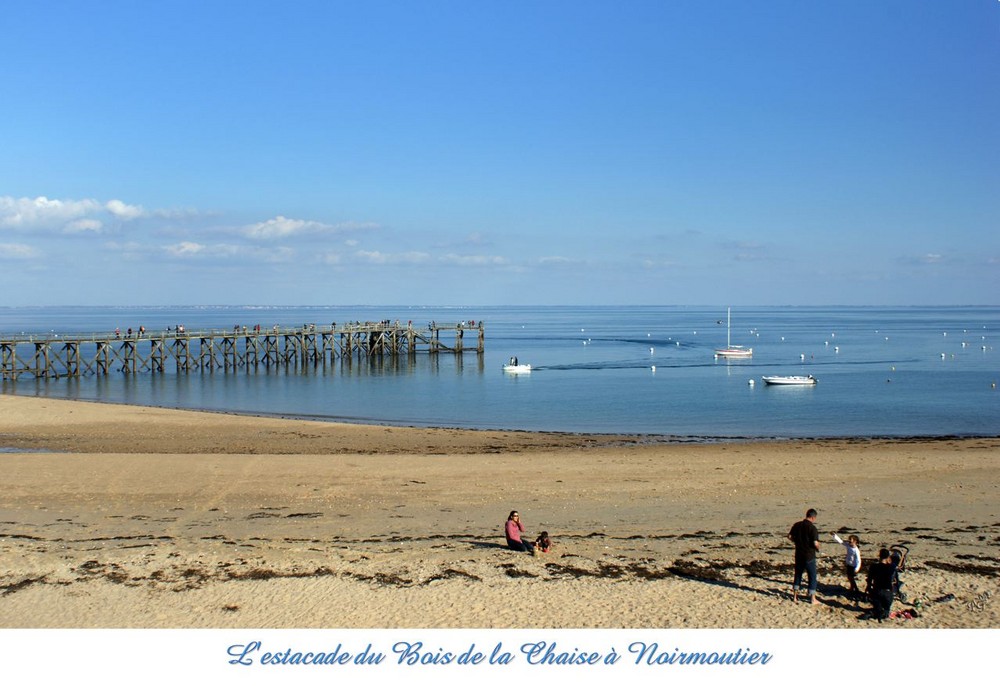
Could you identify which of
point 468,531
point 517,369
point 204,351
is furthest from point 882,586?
point 204,351

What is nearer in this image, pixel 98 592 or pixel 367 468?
pixel 98 592

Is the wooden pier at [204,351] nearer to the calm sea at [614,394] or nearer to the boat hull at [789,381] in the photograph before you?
the calm sea at [614,394]

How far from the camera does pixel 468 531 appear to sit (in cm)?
1515

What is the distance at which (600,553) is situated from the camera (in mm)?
13281

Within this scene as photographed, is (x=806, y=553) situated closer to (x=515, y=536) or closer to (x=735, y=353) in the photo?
(x=515, y=536)

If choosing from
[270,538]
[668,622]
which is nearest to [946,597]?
[668,622]

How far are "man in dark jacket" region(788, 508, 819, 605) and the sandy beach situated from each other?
0.26 metres

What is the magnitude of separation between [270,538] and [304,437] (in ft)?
48.4

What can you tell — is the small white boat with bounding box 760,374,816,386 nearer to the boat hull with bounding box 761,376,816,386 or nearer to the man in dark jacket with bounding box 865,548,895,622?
the boat hull with bounding box 761,376,816,386

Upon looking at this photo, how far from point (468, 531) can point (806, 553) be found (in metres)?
6.44

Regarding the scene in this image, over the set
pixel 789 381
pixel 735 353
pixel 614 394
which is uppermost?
pixel 735 353

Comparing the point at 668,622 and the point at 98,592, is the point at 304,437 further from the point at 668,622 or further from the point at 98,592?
the point at 668,622

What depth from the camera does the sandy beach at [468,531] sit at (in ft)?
35.1
